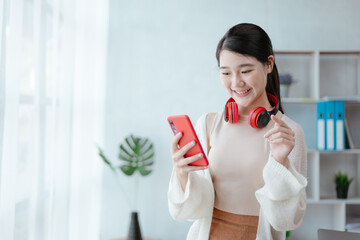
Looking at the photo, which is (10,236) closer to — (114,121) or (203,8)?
(114,121)

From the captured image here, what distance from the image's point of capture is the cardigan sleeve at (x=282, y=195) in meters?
1.08

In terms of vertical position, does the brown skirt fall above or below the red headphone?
below

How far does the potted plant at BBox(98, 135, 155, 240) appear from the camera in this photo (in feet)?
10.5

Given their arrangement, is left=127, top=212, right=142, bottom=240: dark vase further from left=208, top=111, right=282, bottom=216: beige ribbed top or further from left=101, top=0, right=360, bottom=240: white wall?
left=208, top=111, right=282, bottom=216: beige ribbed top

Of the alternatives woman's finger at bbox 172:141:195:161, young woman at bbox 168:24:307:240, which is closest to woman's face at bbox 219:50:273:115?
young woman at bbox 168:24:307:240

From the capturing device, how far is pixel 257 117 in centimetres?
122

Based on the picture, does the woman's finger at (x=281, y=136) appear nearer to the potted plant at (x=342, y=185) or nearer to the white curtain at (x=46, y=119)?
the white curtain at (x=46, y=119)

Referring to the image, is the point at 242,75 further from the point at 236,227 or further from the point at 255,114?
the point at 236,227

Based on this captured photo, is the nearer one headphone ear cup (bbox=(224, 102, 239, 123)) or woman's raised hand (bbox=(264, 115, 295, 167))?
woman's raised hand (bbox=(264, 115, 295, 167))

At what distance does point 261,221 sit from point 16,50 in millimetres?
Answer: 1221

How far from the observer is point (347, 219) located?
3.36 m

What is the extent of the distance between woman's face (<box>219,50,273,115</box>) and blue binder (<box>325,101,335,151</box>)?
2068mm

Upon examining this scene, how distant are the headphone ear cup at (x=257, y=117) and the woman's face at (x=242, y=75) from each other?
5cm

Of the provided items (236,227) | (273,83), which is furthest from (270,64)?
(236,227)
